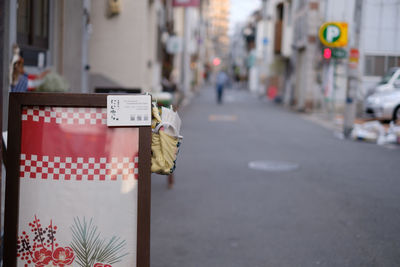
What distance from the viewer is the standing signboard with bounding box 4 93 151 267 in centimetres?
332

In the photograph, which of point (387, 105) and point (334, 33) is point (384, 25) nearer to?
point (334, 33)

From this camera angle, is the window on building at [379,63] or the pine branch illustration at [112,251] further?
the window on building at [379,63]

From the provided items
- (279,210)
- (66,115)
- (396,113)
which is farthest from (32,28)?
(396,113)

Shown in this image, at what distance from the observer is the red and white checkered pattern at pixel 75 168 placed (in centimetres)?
334

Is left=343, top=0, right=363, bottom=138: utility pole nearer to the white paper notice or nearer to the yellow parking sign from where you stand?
the yellow parking sign

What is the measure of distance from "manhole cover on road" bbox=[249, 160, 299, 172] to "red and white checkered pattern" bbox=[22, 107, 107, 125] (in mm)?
6528

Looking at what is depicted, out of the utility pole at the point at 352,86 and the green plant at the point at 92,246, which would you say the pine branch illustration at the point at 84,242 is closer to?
the green plant at the point at 92,246

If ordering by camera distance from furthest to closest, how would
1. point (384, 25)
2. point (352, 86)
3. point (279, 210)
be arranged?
point (352, 86), point (384, 25), point (279, 210)

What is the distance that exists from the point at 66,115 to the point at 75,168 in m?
0.31

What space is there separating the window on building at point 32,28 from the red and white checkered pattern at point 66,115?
439cm

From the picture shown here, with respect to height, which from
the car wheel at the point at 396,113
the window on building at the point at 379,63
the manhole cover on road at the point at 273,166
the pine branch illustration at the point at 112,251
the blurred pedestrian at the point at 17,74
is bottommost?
the manhole cover on road at the point at 273,166

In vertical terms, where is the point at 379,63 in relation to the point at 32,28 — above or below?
below

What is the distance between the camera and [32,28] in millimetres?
8094

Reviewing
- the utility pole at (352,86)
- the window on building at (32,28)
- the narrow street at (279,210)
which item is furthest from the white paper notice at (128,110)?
the utility pole at (352,86)
